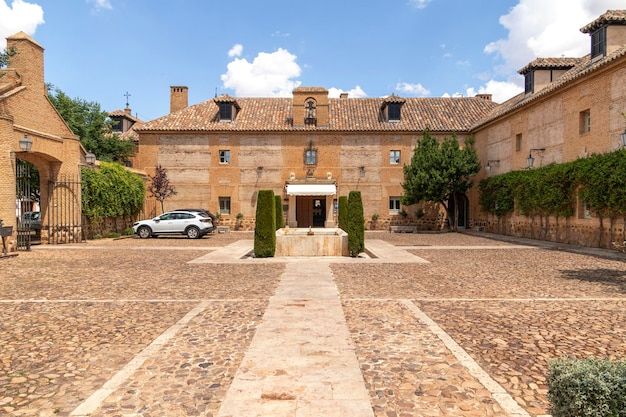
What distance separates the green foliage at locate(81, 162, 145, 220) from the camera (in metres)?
19.4

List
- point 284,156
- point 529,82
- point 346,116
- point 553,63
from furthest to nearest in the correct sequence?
1. point 346,116
2. point 284,156
3. point 529,82
4. point 553,63

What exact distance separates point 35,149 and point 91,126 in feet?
43.6

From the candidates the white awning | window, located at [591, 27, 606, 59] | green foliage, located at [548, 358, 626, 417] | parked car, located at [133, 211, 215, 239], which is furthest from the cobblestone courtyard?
the white awning

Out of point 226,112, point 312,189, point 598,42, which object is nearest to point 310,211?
point 312,189

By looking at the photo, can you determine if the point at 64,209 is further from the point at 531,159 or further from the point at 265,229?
the point at 531,159

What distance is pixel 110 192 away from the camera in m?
20.7

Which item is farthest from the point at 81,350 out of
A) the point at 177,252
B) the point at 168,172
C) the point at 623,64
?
the point at 168,172

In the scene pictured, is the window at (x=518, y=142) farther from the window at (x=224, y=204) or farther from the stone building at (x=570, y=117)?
the window at (x=224, y=204)

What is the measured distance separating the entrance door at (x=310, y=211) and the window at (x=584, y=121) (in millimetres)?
16163

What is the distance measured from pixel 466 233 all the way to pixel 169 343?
77.7 feet

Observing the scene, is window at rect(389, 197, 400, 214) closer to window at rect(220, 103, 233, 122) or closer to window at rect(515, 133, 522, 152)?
window at rect(515, 133, 522, 152)

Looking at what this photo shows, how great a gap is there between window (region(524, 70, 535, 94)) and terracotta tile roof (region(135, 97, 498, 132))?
5.43 m

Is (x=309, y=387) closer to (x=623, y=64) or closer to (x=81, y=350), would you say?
(x=81, y=350)

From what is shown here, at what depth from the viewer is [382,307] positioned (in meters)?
6.44
